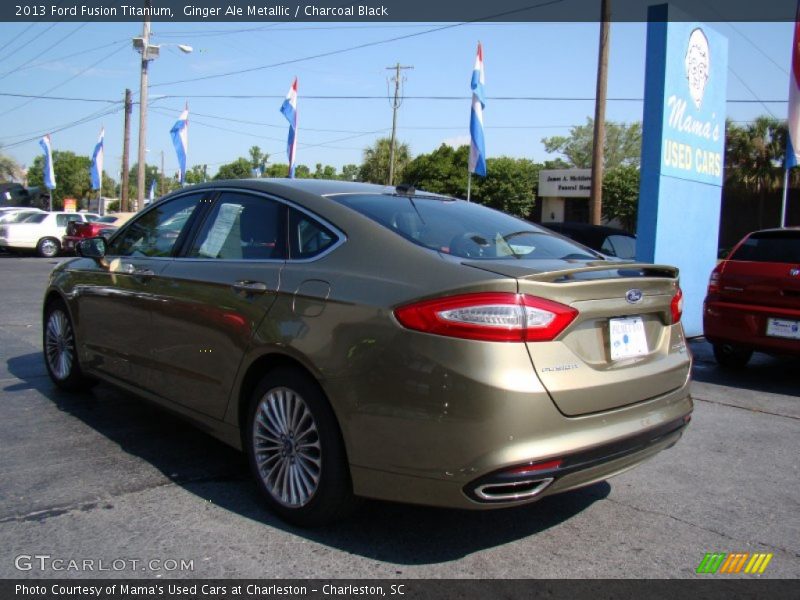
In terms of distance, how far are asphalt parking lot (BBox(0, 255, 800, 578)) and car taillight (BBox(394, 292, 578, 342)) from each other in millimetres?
982

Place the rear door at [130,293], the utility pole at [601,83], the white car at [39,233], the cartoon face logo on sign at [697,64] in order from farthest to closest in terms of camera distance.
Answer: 1. the white car at [39,233]
2. the utility pole at [601,83]
3. the cartoon face logo on sign at [697,64]
4. the rear door at [130,293]

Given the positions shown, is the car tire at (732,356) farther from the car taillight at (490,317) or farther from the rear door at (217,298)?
the rear door at (217,298)

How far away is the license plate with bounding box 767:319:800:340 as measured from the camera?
6.05 m

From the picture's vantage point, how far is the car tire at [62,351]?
203 inches

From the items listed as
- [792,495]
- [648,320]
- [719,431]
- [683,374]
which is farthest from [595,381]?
[719,431]

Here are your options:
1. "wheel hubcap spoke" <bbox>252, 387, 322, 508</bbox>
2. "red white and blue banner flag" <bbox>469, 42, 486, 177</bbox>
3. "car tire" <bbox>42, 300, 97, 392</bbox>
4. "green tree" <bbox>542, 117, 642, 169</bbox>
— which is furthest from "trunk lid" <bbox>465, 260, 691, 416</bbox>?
"green tree" <bbox>542, 117, 642, 169</bbox>

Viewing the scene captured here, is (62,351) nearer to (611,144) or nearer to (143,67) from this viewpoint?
(143,67)

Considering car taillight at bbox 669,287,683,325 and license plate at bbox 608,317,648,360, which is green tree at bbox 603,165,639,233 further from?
license plate at bbox 608,317,648,360

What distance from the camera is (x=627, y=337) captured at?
2994 millimetres

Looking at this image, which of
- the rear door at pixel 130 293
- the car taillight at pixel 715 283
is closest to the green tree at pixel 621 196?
the car taillight at pixel 715 283

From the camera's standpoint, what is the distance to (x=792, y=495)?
3756mm

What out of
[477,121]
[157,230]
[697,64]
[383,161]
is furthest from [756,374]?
[383,161]

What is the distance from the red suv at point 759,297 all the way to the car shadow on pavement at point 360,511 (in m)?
3.31
